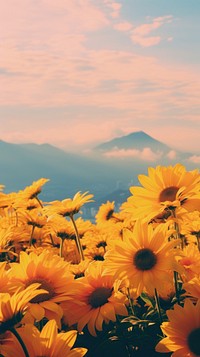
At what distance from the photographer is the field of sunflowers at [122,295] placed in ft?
7.38

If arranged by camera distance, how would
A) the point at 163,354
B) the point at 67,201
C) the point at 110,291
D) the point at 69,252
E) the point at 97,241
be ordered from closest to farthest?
the point at 163,354
the point at 110,291
the point at 67,201
the point at 69,252
the point at 97,241

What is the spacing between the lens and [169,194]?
3.28m

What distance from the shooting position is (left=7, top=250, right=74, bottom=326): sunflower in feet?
8.36

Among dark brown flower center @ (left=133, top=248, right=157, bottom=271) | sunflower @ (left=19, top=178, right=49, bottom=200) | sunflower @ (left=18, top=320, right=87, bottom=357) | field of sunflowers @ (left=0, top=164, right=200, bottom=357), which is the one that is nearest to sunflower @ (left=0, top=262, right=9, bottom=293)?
field of sunflowers @ (left=0, top=164, right=200, bottom=357)

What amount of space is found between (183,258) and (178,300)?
1.33 ft

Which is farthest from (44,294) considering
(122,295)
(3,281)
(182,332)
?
(182,332)

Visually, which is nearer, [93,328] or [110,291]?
[93,328]

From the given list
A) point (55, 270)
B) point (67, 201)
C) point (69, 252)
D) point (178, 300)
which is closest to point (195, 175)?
point (178, 300)

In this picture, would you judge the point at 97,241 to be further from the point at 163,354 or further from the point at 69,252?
the point at 163,354

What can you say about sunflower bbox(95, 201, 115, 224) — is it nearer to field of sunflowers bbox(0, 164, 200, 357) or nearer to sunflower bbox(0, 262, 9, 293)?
field of sunflowers bbox(0, 164, 200, 357)

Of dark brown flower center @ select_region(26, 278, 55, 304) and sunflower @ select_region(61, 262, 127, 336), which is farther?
sunflower @ select_region(61, 262, 127, 336)

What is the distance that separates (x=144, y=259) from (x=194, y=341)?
48 cm

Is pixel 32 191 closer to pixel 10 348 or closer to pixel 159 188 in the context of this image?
pixel 159 188

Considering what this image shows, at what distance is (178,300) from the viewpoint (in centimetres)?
285
